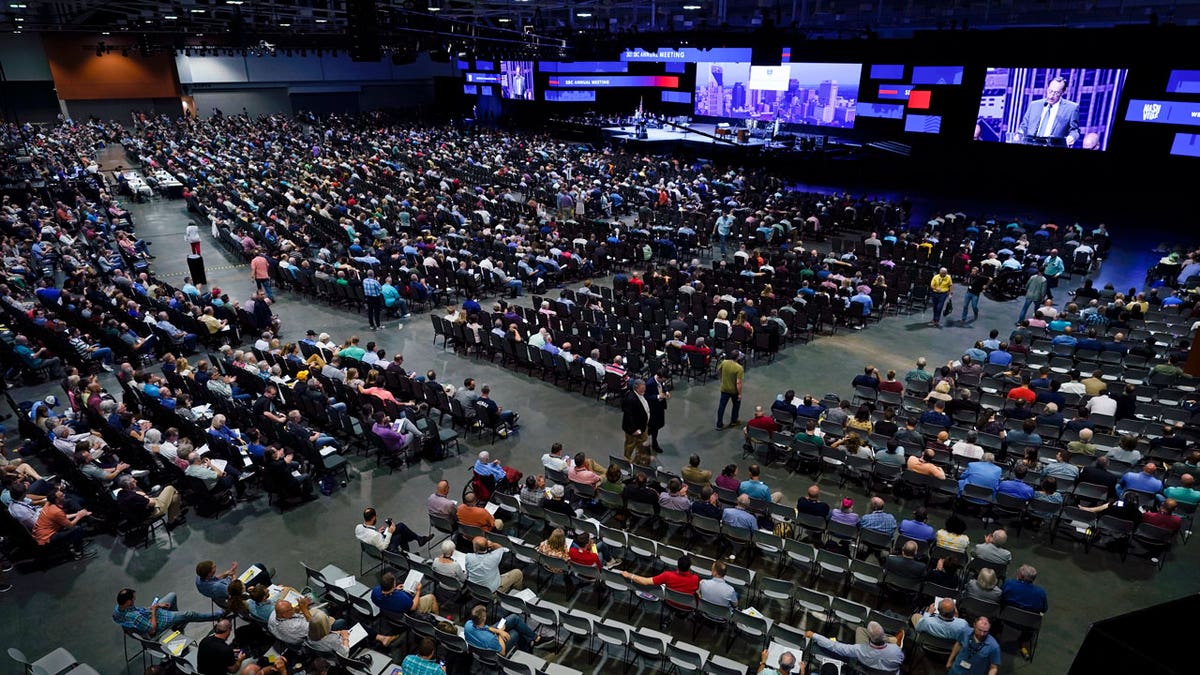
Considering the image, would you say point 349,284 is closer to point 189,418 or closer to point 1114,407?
point 189,418

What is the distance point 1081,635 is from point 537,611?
243 inches

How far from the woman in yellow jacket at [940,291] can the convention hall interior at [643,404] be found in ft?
0.96

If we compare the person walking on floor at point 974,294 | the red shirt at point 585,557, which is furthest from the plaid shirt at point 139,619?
the person walking on floor at point 974,294

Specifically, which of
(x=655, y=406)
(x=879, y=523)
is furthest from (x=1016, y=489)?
(x=655, y=406)

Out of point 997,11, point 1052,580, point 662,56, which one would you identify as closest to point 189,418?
point 1052,580

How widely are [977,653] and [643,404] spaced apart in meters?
5.84

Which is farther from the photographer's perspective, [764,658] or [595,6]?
[595,6]

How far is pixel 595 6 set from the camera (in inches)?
1590

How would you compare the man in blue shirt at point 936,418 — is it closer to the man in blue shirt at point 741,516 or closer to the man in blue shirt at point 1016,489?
the man in blue shirt at point 1016,489

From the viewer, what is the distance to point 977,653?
6473 millimetres

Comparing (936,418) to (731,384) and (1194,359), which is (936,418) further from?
(1194,359)

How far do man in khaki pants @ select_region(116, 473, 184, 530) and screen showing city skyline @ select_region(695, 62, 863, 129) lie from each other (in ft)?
108

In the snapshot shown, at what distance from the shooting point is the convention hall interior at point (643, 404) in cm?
740

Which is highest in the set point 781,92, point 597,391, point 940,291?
point 781,92
